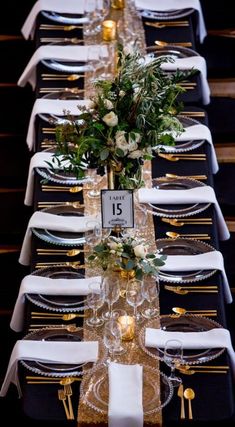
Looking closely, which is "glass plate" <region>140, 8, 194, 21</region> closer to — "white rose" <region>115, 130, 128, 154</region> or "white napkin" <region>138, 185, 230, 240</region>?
"white napkin" <region>138, 185, 230, 240</region>

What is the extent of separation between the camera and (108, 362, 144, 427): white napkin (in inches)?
170

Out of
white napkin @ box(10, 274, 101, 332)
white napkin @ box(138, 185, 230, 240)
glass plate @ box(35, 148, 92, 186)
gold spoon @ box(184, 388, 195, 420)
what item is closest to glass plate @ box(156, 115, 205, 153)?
white napkin @ box(138, 185, 230, 240)

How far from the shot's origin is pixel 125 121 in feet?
15.8

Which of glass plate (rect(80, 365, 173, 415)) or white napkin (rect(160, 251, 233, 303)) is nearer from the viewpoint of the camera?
glass plate (rect(80, 365, 173, 415))

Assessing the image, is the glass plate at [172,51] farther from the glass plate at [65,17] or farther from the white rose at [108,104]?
the white rose at [108,104]

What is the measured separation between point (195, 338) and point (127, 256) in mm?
468

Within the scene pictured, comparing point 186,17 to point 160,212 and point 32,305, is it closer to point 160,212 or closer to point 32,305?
point 160,212

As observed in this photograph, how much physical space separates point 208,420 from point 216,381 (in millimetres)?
209

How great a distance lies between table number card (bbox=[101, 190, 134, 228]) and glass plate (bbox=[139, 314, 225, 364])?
0.46 m

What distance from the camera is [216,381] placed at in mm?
4512

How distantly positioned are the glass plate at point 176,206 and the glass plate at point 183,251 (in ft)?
0.69

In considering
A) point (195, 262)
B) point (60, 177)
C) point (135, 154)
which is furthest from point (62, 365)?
point (60, 177)

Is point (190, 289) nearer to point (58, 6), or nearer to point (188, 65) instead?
point (188, 65)

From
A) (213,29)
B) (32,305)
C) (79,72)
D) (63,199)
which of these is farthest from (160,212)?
(213,29)
